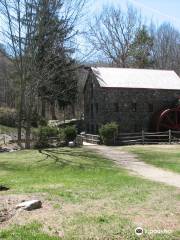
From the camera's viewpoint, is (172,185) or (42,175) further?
(42,175)

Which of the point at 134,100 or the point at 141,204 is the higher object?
the point at 134,100

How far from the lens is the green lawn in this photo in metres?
7.97

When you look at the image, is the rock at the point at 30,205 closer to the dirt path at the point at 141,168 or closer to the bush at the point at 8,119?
the dirt path at the point at 141,168

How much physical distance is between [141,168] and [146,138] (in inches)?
592

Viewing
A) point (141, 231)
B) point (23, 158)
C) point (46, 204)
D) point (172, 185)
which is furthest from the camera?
point (23, 158)

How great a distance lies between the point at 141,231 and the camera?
7969mm

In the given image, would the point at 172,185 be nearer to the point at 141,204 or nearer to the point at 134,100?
the point at 141,204

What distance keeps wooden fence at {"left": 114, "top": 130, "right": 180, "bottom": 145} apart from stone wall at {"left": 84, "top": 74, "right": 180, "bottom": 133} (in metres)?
2.33

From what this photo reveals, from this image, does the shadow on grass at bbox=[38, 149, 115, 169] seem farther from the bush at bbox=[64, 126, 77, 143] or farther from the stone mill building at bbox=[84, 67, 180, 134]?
the stone mill building at bbox=[84, 67, 180, 134]

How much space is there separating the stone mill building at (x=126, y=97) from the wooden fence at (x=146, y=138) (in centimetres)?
242

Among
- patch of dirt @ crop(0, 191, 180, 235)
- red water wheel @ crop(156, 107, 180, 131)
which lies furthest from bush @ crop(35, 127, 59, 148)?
patch of dirt @ crop(0, 191, 180, 235)

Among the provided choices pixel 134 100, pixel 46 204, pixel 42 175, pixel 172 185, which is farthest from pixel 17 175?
pixel 134 100

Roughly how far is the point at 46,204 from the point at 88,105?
30057 mm

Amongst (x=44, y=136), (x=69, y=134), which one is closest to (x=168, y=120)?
(x=69, y=134)
